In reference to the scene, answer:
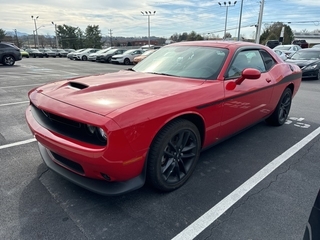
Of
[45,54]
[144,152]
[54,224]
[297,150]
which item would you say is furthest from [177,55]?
[45,54]

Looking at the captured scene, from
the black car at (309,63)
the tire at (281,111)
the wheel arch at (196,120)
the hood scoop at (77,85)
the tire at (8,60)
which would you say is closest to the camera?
the wheel arch at (196,120)

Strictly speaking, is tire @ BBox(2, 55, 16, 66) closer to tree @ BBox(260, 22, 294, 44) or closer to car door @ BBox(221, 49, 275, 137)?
car door @ BBox(221, 49, 275, 137)

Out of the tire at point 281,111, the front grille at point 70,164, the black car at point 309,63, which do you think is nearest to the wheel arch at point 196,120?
the front grille at point 70,164

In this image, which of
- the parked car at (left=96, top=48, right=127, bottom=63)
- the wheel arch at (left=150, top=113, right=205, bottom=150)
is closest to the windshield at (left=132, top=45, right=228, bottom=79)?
the wheel arch at (left=150, top=113, right=205, bottom=150)

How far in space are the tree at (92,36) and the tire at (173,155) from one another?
82808 millimetres

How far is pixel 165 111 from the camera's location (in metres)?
2.20

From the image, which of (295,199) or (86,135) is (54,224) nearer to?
(86,135)

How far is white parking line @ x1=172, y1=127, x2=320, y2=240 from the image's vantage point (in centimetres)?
201

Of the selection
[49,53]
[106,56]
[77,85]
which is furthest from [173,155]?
[49,53]

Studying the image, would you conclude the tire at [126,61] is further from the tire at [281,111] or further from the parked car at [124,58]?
the tire at [281,111]

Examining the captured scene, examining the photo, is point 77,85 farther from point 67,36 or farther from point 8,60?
point 67,36

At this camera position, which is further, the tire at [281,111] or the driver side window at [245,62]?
the tire at [281,111]

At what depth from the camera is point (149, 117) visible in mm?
2062

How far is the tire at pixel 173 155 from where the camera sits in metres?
2.23
